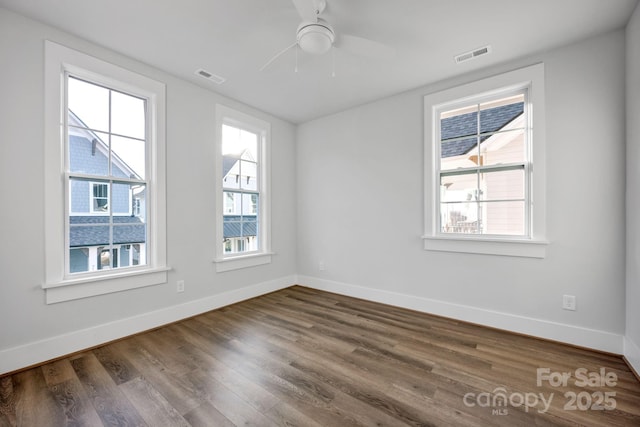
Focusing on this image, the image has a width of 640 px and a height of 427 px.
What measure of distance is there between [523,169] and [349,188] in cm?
204

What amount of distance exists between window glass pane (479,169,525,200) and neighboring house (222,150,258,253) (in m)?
2.98

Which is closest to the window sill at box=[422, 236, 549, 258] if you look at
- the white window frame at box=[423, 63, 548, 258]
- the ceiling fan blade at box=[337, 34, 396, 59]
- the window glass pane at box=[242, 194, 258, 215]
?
the white window frame at box=[423, 63, 548, 258]

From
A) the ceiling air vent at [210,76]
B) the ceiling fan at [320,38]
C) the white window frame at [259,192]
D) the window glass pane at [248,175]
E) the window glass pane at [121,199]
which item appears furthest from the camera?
the window glass pane at [248,175]

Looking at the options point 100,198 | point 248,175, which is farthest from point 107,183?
point 248,175

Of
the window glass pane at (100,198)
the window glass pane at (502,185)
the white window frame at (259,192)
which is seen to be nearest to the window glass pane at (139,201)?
the window glass pane at (100,198)

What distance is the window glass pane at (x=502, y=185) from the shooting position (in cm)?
272

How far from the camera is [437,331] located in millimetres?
2717

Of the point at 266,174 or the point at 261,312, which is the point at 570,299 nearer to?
the point at 261,312

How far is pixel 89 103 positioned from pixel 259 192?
6.93ft

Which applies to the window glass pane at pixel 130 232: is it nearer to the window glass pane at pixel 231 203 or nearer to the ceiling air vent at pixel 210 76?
the window glass pane at pixel 231 203

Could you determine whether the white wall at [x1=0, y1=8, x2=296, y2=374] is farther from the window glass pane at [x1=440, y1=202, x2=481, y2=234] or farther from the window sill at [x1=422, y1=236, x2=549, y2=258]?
the window glass pane at [x1=440, y1=202, x2=481, y2=234]

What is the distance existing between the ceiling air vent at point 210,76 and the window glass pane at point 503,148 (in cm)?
303

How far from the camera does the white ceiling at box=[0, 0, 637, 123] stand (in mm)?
2002

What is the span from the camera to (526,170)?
2.67 metres
